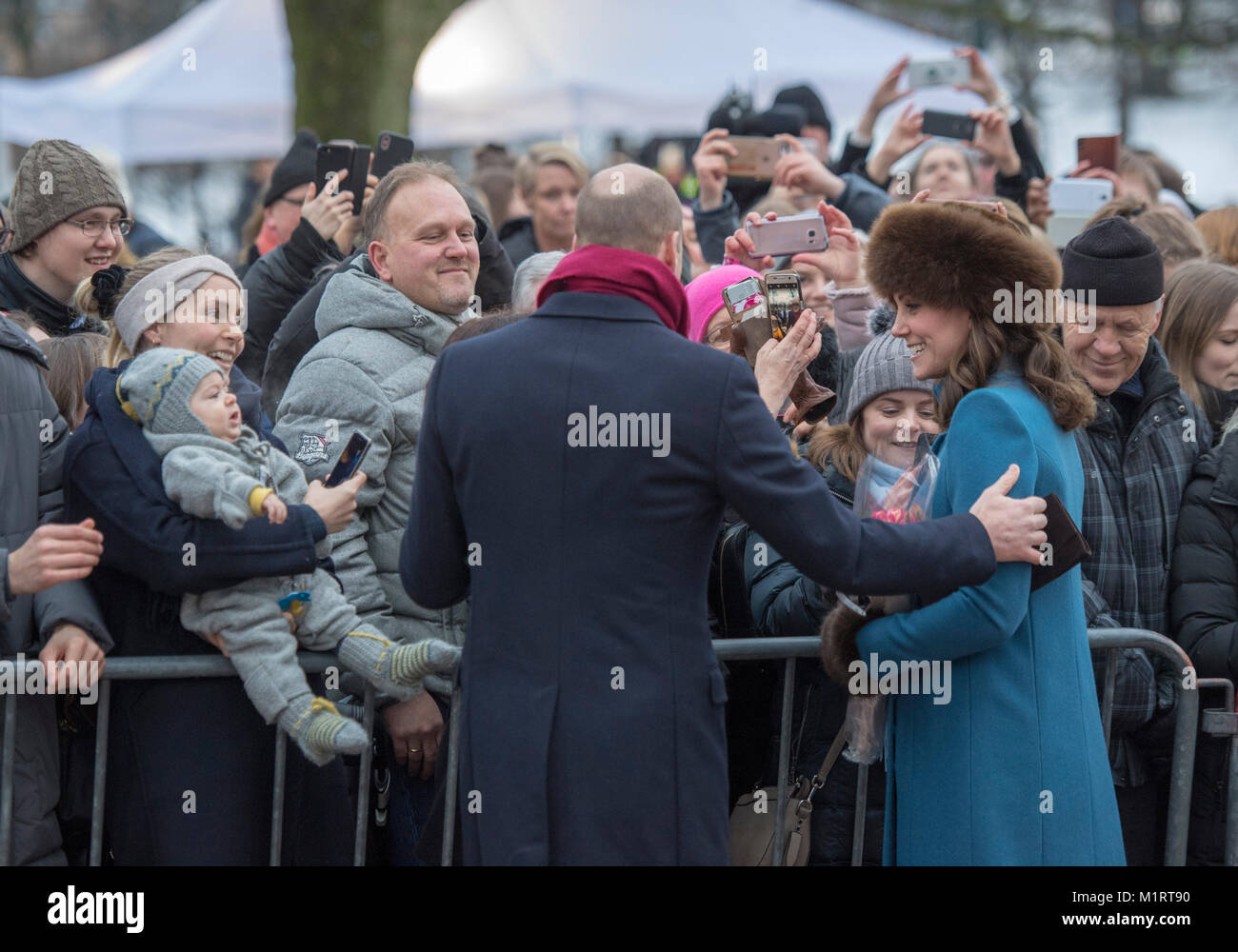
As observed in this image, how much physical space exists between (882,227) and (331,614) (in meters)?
1.53

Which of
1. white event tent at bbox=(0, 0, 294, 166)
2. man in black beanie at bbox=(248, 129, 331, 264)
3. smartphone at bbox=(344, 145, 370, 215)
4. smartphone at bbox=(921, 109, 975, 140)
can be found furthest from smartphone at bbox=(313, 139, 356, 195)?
white event tent at bbox=(0, 0, 294, 166)

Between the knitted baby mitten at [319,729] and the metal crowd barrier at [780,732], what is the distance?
0.15 metres

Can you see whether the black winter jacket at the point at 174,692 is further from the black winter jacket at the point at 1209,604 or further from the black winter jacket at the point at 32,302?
the black winter jacket at the point at 1209,604

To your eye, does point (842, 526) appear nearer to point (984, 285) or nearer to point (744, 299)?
point (984, 285)

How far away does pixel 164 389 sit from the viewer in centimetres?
322

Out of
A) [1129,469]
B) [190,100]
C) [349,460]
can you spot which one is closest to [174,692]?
[349,460]

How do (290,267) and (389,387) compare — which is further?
(290,267)

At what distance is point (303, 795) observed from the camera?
3.54 m

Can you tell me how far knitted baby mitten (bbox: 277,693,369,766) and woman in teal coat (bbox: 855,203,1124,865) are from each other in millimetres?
1128

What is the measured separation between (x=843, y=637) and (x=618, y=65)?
9987mm

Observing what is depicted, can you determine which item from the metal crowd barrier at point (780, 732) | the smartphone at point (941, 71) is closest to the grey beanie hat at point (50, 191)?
the metal crowd barrier at point (780, 732)

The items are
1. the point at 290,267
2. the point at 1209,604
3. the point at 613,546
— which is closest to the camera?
the point at 613,546

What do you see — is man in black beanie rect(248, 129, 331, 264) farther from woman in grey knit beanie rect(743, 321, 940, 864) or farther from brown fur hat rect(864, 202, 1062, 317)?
brown fur hat rect(864, 202, 1062, 317)

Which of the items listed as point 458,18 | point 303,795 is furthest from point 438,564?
point 458,18
